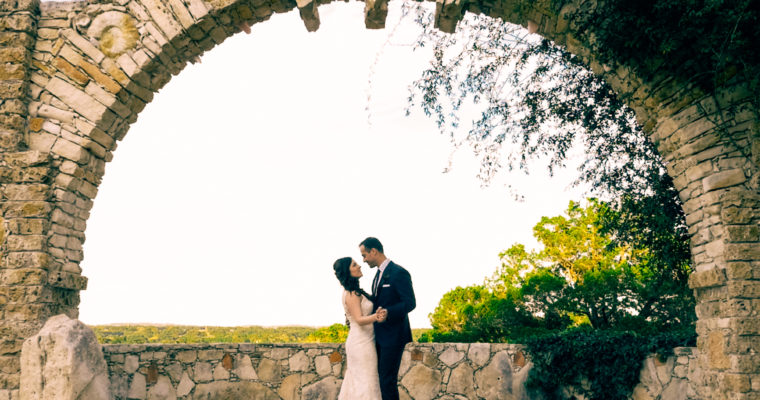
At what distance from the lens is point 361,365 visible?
4129 millimetres

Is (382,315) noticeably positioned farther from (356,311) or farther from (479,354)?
(479,354)

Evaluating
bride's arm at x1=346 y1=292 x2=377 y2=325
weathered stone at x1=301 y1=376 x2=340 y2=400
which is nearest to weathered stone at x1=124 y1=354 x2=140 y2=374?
weathered stone at x1=301 y1=376 x2=340 y2=400

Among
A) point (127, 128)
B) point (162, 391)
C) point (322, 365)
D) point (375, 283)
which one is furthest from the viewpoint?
point (322, 365)

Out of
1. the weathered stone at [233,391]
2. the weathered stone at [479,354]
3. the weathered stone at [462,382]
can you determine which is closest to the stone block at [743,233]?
the weathered stone at [479,354]

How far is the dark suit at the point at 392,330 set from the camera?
412 cm

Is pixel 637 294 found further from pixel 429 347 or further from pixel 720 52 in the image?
pixel 720 52

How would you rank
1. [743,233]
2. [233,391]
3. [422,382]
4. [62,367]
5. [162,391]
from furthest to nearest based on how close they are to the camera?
[422,382] → [233,391] → [162,391] → [743,233] → [62,367]

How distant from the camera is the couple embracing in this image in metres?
4.09

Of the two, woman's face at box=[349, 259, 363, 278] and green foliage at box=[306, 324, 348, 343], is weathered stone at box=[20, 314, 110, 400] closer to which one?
woman's face at box=[349, 259, 363, 278]

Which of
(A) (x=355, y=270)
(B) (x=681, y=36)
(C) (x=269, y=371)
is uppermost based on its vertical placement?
(B) (x=681, y=36)

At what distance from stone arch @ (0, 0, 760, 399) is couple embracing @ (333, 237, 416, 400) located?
2.53 metres

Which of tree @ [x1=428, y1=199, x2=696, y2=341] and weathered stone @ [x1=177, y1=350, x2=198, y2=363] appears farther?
tree @ [x1=428, y1=199, x2=696, y2=341]

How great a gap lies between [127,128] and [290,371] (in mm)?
3392

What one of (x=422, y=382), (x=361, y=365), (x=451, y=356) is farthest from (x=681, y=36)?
(x=422, y=382)
